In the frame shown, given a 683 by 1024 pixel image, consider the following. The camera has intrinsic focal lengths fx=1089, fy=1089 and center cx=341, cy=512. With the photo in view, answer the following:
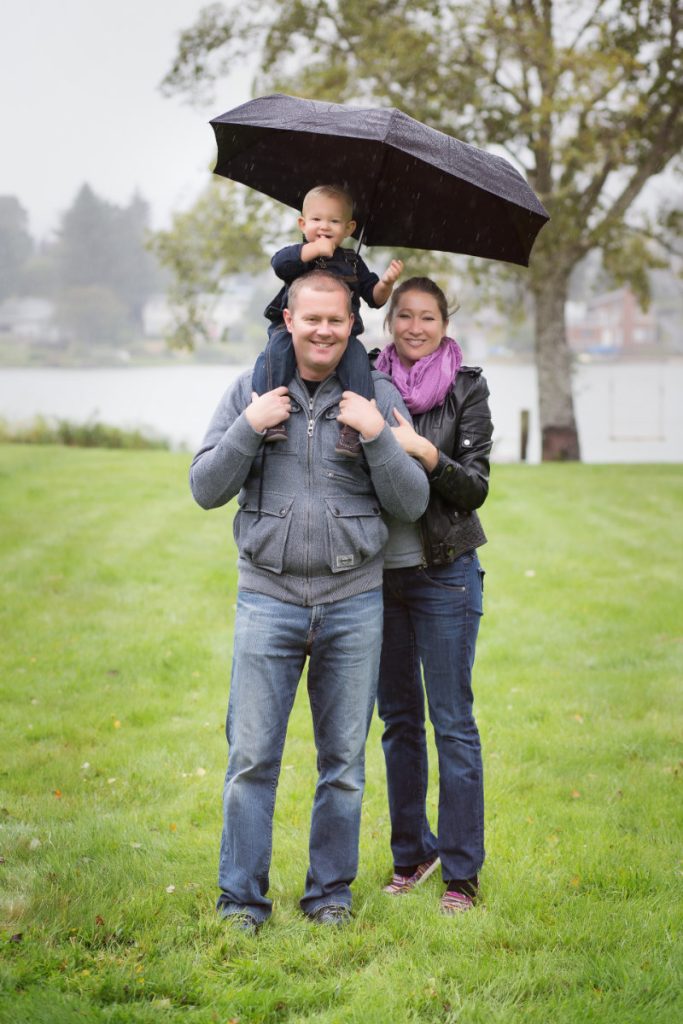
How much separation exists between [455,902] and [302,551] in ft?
4.64

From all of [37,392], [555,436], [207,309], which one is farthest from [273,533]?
[37,392]

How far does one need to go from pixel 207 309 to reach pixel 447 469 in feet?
65.2

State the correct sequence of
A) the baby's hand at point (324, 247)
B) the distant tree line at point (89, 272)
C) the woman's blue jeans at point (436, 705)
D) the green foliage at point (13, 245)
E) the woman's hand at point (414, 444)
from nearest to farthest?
the baby's hand at point (324, 247) → the woman's hand at point (414, 444) → the woman's blue jeans at point (436, 705) → the green foliage at point (13, 245) → the distant tree line at point (89, 272)

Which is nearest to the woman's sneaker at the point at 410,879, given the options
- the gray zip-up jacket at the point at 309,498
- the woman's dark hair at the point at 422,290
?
the gray zip-up jacket at the point at 309,498

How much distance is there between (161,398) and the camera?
3000 centimetres

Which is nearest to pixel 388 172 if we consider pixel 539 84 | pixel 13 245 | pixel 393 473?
pixel 393 473

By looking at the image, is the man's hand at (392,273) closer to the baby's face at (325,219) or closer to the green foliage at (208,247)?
the baby's face at (325,219)

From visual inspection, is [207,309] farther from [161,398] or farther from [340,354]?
[340,354]

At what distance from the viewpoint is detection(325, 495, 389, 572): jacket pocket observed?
3.46 metres

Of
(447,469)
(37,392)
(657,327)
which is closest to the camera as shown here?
(447,469)

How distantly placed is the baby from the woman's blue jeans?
2.08 ft

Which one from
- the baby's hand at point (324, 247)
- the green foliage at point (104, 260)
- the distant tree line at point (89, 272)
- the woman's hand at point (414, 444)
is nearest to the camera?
the baby's hand at point (324, 247)

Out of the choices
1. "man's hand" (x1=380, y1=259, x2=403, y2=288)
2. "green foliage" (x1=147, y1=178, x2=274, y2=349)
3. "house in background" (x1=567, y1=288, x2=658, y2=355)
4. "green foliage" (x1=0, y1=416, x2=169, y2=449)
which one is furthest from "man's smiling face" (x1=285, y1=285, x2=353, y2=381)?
"house in background" (x1=567, y1=288, x2=658, y2=355)

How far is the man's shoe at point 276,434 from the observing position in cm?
339
